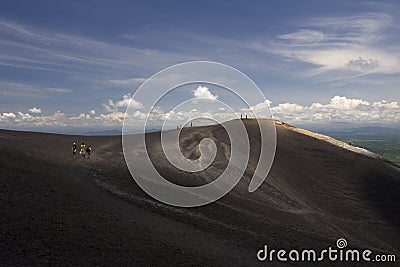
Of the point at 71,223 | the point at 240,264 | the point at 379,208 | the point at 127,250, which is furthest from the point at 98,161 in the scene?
the point at 379,208

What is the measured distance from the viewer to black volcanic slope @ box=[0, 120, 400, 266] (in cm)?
1852

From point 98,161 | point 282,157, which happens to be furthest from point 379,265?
point 282,157

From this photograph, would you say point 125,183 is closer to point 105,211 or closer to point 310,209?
point 105,211

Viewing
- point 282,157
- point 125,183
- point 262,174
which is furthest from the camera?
point 282,157

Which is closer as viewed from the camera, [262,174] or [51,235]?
[51,235]

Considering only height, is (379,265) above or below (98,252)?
below

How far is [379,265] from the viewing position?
2523 centimetres

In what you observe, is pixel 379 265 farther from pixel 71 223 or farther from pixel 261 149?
pixel 261 149

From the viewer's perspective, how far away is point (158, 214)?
26.0 metres

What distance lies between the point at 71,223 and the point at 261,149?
44.1 meters

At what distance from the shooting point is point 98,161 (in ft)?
129

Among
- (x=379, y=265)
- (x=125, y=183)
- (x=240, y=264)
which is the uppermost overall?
(x=125, y=183)

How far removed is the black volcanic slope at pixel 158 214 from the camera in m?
18.5

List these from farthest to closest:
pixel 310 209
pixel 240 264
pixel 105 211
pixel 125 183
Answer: pixel 310 209 < pixel 125 183 < pixel 105 211 < pixel 240 264
